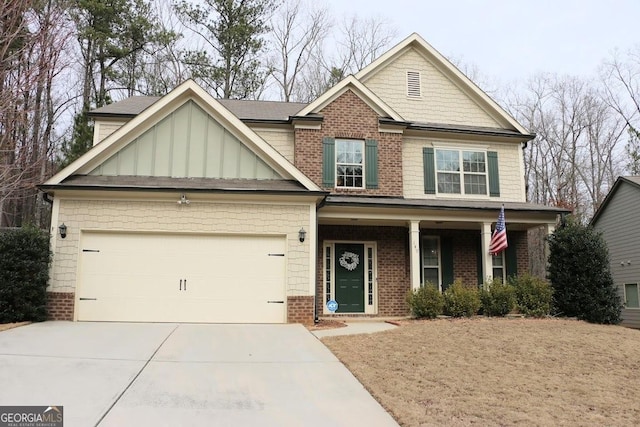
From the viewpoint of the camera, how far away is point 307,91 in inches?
1160

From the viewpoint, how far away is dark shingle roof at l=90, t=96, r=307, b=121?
14.3m

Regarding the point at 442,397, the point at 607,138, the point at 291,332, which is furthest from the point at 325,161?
the point at 607,138

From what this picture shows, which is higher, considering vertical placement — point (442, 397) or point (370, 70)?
point (370, 70)

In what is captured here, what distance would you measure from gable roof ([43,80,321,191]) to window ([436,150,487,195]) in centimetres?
527

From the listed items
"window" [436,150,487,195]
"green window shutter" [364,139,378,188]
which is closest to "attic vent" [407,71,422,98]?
"window" [436,150,487,195]

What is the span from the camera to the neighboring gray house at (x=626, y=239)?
56.3 ft

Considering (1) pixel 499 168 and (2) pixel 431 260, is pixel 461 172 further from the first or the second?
(2) pixel 431 260

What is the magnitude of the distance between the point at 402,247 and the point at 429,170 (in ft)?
8.18

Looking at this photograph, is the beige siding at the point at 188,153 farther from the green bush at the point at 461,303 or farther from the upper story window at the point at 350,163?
the green bush at the point at 461,303

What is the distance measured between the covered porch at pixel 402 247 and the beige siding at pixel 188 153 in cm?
252

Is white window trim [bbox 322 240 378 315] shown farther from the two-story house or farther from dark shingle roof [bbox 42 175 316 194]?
dark shingle roof [bbox 42 175 316 194]

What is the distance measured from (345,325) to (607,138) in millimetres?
28848

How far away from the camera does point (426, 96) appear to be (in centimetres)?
1573

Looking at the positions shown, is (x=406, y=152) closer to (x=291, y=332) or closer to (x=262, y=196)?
(x=262, y=196)
